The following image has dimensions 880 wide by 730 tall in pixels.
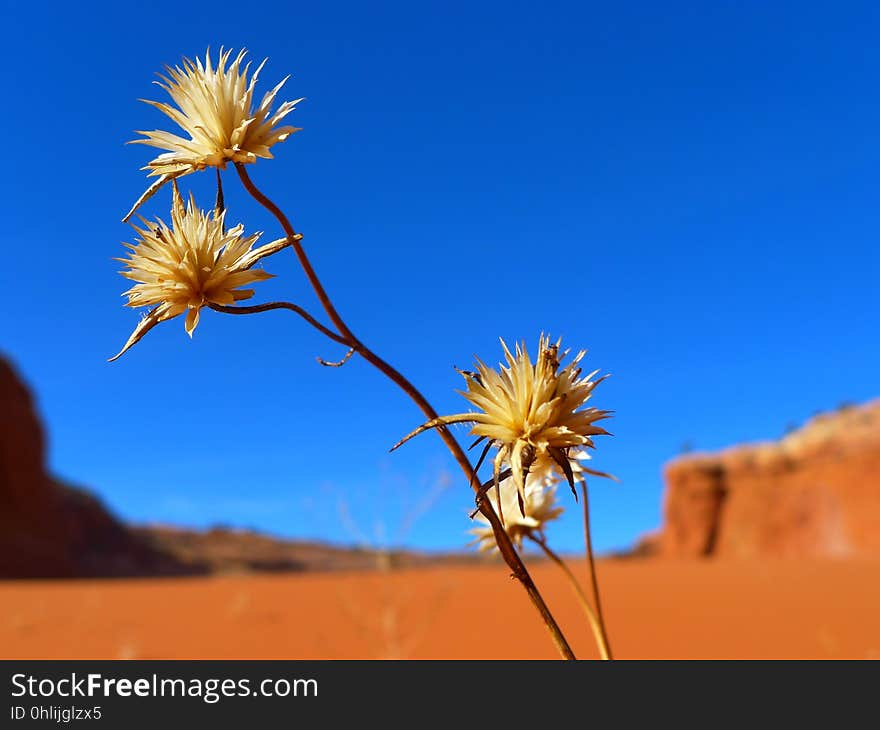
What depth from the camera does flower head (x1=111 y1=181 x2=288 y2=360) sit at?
0.87m

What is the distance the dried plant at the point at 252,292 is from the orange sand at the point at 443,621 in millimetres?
3574

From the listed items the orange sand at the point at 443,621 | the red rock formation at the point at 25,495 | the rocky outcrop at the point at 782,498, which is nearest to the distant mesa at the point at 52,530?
the red rock formation at the point at 25,495

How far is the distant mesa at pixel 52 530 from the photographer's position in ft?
82.6

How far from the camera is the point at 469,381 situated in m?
0.86

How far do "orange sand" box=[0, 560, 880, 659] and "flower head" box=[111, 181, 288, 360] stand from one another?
3.57 m

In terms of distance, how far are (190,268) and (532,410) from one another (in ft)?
1.39

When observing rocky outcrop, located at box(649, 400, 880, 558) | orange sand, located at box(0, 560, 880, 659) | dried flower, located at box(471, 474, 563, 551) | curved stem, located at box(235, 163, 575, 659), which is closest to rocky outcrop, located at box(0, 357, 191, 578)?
orange sand, located at box(0, 560, 880, 659)

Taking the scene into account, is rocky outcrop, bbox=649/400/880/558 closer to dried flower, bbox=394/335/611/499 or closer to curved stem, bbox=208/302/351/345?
dried flower, bbox=394/335/611/499

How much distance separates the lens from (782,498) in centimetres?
2614

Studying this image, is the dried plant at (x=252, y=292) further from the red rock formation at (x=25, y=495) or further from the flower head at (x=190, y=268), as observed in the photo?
the red rock formation at (x=25, y=495)

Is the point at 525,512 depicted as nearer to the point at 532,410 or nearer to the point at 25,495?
the point at 532,410

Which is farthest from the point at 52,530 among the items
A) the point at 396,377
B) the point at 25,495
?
the point at 396,377

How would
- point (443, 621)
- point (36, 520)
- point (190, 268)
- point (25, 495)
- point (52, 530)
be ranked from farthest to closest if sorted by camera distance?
point (52, 530) < point (36, 520) < point (25, 495) < point (443, 621) < point (190, 268)
